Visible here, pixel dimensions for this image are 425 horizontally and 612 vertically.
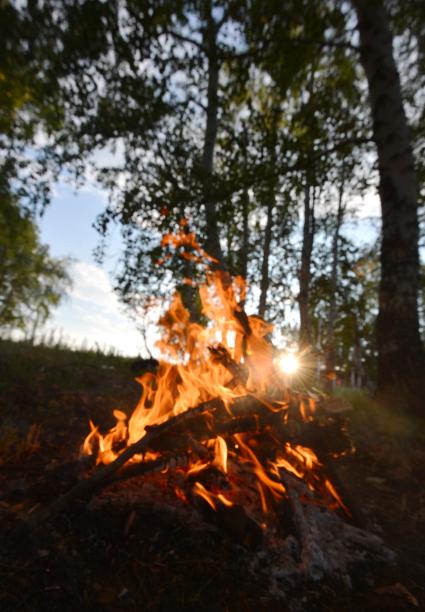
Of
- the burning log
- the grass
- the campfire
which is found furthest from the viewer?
the grass

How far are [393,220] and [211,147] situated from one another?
711 cm

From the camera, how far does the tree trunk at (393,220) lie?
5.93m

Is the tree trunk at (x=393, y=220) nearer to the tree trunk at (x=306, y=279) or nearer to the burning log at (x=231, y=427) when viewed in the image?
the burning log at (x=231, y=427)

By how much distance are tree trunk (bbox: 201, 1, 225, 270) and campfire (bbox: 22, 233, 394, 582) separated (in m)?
5.08

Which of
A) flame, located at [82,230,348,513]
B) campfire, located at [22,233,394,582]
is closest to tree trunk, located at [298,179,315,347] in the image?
flame, located at [82,230,348,513]

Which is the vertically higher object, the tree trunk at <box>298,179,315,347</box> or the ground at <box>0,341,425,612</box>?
the tree trunk at <box>298,179,315,347</box>

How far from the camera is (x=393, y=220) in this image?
6473 millimetres

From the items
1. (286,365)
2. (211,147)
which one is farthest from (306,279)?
(286,365)

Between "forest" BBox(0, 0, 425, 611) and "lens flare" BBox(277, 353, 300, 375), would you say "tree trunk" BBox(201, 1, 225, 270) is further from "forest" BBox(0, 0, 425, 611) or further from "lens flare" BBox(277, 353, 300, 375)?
"lens flare" BBox(277, 353, 300, 375)

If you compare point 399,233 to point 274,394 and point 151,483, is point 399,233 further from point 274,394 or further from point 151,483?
point 151,483

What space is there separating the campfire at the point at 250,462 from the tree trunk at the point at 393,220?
3106mm

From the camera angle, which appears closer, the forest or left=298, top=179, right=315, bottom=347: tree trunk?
the forest

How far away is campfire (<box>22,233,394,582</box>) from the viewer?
2.63 m

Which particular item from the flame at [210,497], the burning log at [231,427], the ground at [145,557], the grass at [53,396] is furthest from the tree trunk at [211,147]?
the ground at [145,557]
